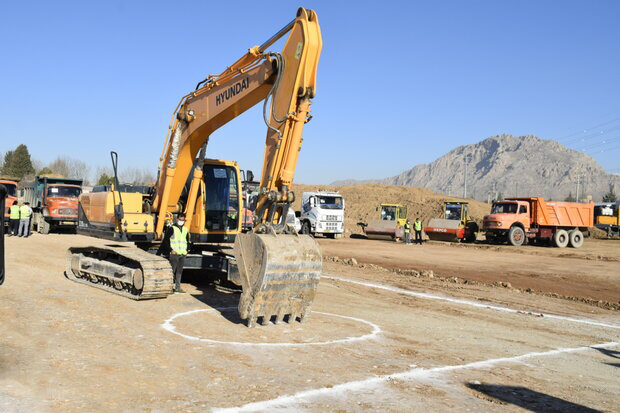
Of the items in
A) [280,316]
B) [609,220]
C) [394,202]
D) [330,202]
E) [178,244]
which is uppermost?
[394,202]

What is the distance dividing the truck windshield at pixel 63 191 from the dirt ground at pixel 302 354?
16.2m

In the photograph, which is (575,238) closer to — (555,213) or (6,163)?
(555,213)

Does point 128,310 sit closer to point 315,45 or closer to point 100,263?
point 100,263

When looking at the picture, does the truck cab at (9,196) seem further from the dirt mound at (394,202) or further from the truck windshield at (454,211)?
the dirt mound at (394,202)

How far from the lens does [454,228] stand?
37000mm

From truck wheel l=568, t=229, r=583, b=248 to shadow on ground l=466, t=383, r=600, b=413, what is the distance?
33097 millimetres

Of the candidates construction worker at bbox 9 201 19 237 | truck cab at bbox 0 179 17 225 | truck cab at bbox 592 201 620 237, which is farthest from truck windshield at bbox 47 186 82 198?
truck cab at bbox 592 201 620 237

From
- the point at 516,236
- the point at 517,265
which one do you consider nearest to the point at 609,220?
the point at 516,236

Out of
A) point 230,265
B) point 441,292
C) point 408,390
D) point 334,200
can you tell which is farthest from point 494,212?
point 408,390

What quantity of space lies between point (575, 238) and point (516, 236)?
4694 mm

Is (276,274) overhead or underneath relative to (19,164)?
underneath

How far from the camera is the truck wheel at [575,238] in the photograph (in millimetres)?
36656

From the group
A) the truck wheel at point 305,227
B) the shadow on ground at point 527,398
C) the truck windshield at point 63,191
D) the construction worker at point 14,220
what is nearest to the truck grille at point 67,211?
the truck windshield at point 63,191

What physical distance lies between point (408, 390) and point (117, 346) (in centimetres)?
402
